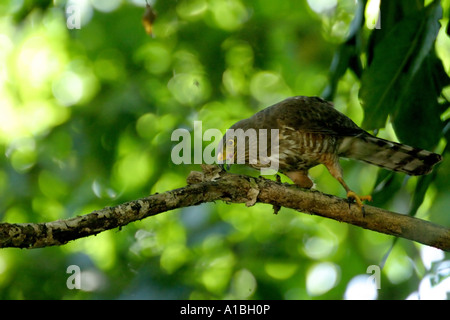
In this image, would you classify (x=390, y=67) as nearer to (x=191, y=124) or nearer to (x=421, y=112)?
(x=421, y=112)

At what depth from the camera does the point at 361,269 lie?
198 inches

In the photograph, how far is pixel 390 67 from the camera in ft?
11.2

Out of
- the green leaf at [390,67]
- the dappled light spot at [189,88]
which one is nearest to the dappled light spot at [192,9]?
the dappled light spot at [189,88]

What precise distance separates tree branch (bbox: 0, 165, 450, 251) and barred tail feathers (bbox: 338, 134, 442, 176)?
0.75 metres

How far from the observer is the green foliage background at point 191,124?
3630 mm

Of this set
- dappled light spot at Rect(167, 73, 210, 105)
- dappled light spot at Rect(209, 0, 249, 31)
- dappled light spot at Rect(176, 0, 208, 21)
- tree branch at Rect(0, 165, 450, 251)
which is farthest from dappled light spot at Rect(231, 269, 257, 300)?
dappled light spot at Rect(176, 0, 208, 21)

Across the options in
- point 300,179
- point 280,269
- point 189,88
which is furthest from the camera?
point 189,88

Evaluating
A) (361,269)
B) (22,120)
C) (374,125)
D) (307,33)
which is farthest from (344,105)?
(22,120)

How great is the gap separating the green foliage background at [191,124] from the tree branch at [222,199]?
30 cm

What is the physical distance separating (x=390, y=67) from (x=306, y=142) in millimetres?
918

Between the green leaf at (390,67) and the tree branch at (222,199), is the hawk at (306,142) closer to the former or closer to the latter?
the green leaf at (390,67)

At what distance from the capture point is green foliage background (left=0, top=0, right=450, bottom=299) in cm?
363

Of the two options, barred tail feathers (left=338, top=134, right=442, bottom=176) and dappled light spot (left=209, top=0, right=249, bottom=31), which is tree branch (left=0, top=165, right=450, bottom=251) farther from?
dappled light spot (left=209, top=0, right=249, bottom=31)

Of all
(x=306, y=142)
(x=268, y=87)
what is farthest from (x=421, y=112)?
(x=268, y=87)
